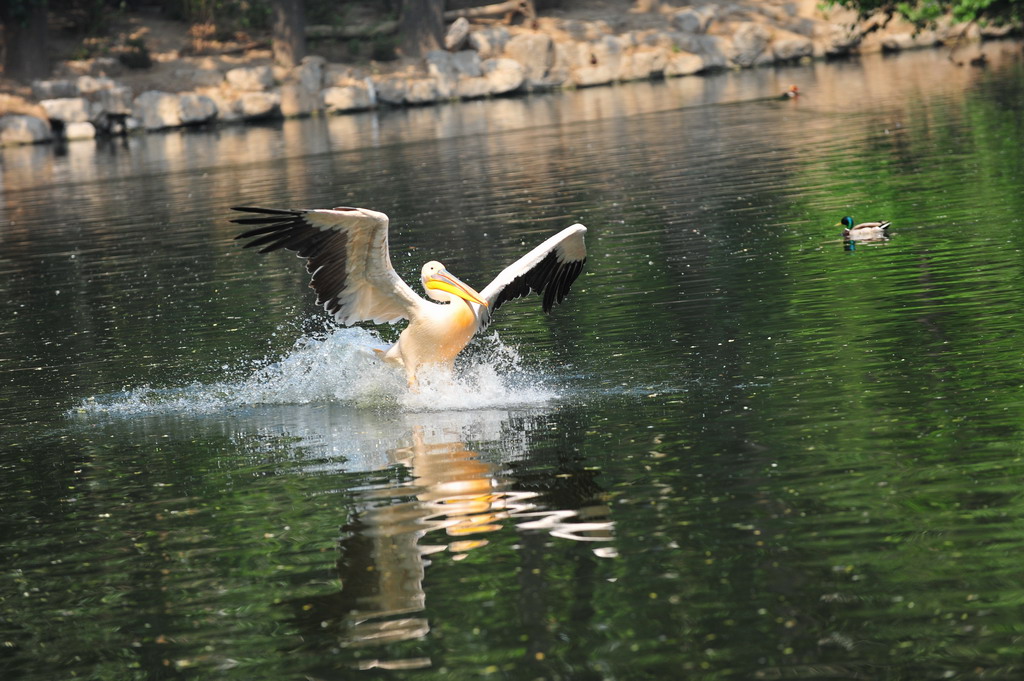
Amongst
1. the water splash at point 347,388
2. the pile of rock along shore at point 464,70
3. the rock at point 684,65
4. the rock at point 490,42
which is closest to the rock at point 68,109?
the pile of rock along shore at point 464,70

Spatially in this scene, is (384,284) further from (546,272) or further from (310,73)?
(310,73)

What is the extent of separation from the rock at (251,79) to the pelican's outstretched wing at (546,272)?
132 ft

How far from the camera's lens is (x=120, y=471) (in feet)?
32.9

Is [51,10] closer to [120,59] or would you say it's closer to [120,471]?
[120,59]

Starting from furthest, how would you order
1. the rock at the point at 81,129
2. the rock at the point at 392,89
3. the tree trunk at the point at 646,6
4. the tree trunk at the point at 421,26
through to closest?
Answer: the tree trunk at the point at 646,6 → the tree trunk at the point at 421,26 → the rock at the point at 392,89 → the rock at the point at 81,129

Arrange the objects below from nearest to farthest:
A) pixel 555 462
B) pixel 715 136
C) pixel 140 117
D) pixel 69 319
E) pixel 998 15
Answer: pixel 555 462
pixel 69 319
pixel 715 136
pixel 998 15
pixel 140 117

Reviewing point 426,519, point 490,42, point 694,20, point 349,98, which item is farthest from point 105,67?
point 426,519

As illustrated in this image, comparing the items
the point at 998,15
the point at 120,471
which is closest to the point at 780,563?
the point at 120,471

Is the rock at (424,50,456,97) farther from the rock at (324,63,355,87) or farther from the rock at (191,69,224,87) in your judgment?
the rock at (191,69,224,87)

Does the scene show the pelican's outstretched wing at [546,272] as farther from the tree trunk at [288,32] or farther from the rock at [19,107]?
the tree trunk at [288,32]

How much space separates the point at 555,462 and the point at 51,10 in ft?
170

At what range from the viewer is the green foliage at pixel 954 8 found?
3684cm

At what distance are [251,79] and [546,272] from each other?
133ft

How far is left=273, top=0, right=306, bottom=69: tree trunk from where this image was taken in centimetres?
5188
